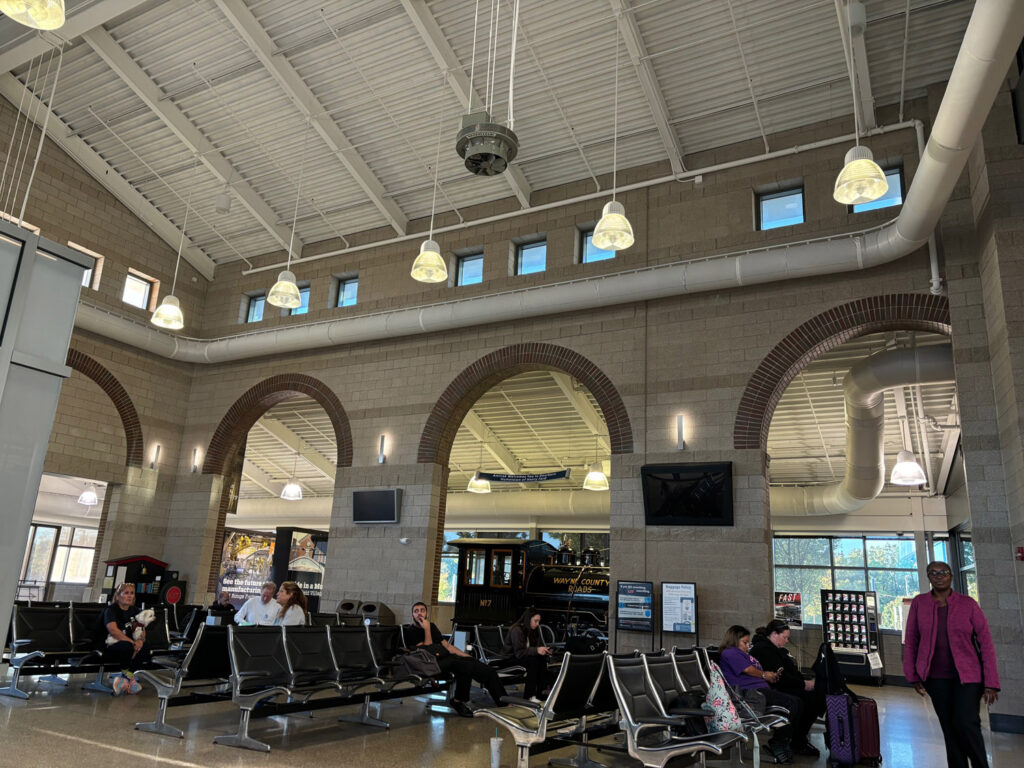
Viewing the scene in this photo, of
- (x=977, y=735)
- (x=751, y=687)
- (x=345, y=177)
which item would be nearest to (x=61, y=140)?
(x=345, y=177)

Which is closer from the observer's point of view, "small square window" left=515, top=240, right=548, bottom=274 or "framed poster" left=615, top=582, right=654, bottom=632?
"framed poster" left=615, top=582, right=654, bottom=632

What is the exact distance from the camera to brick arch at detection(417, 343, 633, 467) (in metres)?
13.2

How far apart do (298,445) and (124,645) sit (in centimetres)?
1551

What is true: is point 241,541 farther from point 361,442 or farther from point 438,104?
point 438,104

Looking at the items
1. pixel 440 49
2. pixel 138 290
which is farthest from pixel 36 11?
pixel 138 290

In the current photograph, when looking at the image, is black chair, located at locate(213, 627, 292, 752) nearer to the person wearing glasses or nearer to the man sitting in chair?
the man sitting in chair

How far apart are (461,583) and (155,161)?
12055 millimetres

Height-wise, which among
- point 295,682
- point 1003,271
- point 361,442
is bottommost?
point 295,682

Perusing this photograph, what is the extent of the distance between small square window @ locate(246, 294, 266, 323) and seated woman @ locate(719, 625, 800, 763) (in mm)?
13808

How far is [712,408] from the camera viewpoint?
12.1m

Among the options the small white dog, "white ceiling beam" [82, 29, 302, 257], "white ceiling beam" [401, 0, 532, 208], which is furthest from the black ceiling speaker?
"white ceiling beam" [82, 29, 302, 257]

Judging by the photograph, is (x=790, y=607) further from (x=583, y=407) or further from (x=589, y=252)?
(x=589, y=252)

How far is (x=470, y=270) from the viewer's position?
15508 mm

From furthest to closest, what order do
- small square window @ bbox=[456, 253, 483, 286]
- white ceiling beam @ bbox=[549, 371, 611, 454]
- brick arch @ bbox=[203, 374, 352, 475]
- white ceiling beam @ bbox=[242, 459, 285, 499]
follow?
white ceiling beam @ bbox=[242, 459, 285, 499]
white ceiling beam @ bbox=[549, 371, 611, 454]
brick arch @ bbox=[203, 374, 352, 475]
small square window @ bbox=[456, 253, 483, 286]
